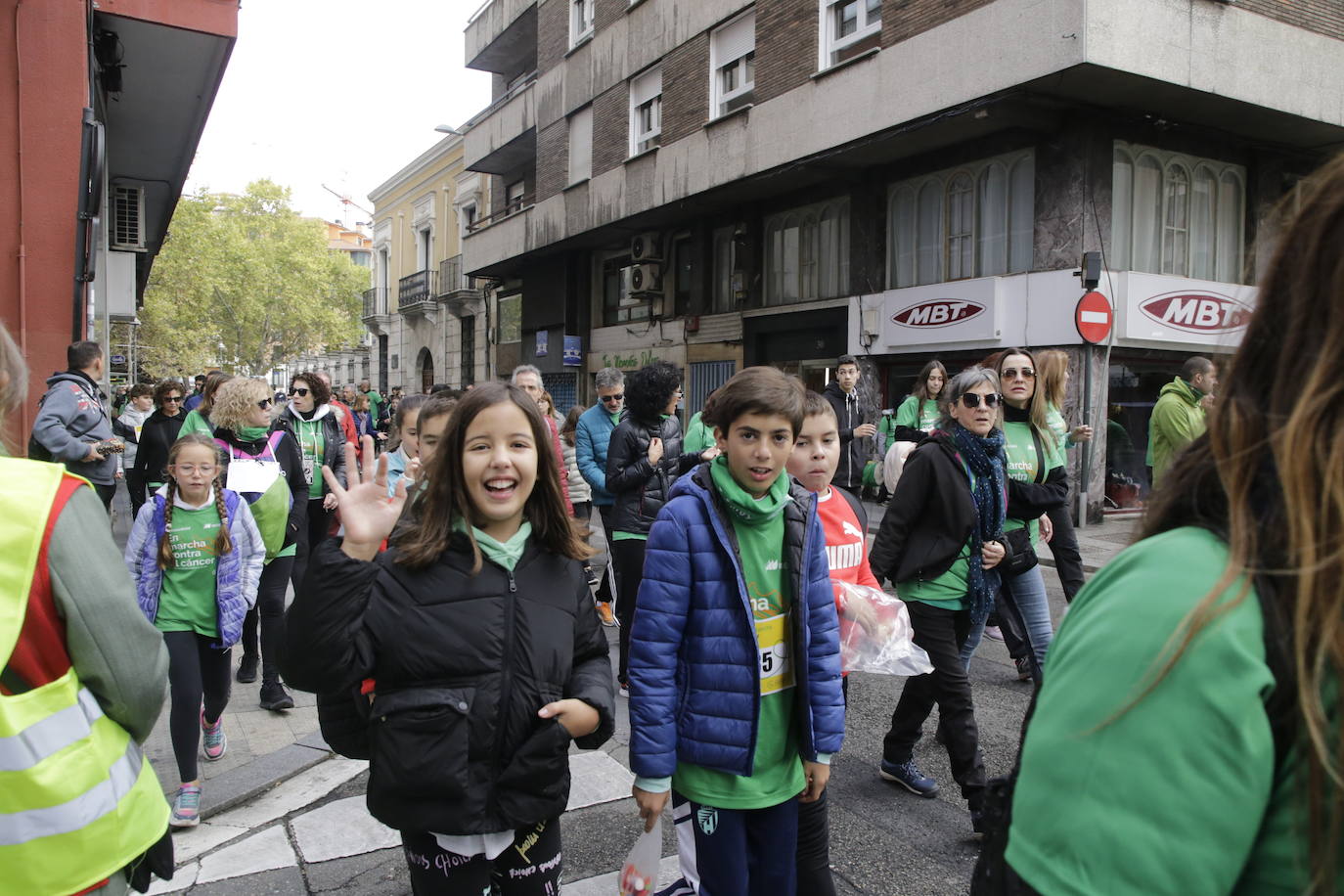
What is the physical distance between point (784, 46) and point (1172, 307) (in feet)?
25.1

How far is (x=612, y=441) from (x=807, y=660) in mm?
3011

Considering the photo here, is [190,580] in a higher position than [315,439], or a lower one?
lower

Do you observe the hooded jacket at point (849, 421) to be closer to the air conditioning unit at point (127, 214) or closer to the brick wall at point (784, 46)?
the brick wall at point (784, 46)

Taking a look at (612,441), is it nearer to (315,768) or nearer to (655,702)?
(315,768)

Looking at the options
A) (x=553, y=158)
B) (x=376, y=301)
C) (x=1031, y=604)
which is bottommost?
(x=1031, y=604)

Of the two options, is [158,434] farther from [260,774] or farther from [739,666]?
[739,666]

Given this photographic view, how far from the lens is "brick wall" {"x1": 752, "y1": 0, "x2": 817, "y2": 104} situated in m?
15.1

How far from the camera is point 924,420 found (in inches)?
314

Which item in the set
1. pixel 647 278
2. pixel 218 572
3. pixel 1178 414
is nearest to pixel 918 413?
pixel 1178 414

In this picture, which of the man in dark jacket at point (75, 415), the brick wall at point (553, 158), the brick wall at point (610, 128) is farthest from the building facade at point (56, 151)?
the brick wall at point (553, 158)

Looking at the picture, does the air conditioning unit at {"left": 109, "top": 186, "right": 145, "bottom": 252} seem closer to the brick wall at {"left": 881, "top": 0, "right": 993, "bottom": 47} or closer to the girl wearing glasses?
the brick wall at {"left": 881, "top": 0, "right": 993, "bottom": 47}

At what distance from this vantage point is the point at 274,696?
500cm

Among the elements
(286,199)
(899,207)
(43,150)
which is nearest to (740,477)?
(43,150)

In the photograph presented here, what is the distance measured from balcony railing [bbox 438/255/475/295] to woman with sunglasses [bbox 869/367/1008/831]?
2980 centimetres
